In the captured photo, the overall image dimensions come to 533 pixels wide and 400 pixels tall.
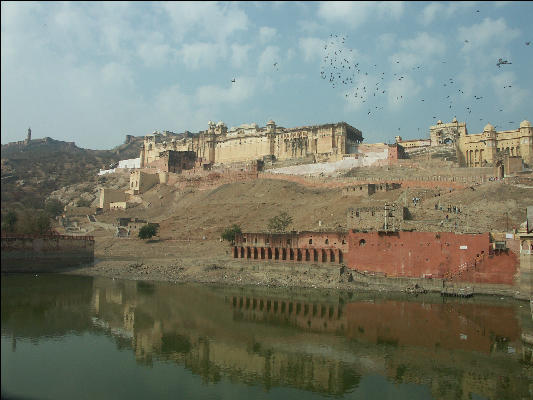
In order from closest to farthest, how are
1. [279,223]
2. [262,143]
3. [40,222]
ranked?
1. [40,222]
2. [279,223]
3. [262,143]

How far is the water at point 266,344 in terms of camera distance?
1370 centimetres

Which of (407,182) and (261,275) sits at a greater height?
(407,182)

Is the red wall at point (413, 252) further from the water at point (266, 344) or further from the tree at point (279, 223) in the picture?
the tree at point (279, 223)

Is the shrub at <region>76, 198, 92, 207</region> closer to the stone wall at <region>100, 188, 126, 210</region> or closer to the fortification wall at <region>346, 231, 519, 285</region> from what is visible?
the stone wall at <region>100, 188, 126, 210</region>

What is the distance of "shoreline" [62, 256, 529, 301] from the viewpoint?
1156 inches

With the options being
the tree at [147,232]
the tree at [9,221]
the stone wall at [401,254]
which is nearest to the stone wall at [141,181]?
the tree at [147,232]

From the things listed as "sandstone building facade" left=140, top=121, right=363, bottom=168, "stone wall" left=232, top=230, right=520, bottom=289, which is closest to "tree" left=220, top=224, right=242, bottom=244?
"stone wall" left=232, top=230, right=520, bottom=289

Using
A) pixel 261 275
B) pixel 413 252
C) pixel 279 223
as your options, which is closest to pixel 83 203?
pixel 279 223

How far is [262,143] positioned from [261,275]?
38671 millimetres

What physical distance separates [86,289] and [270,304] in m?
11.8

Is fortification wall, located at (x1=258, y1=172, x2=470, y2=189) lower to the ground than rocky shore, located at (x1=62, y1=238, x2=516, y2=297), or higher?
higher

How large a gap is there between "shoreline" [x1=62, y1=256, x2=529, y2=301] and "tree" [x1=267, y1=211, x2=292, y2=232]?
595 centimetres

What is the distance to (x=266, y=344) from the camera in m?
19.5

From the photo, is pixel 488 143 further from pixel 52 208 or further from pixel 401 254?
pixel 52 208
